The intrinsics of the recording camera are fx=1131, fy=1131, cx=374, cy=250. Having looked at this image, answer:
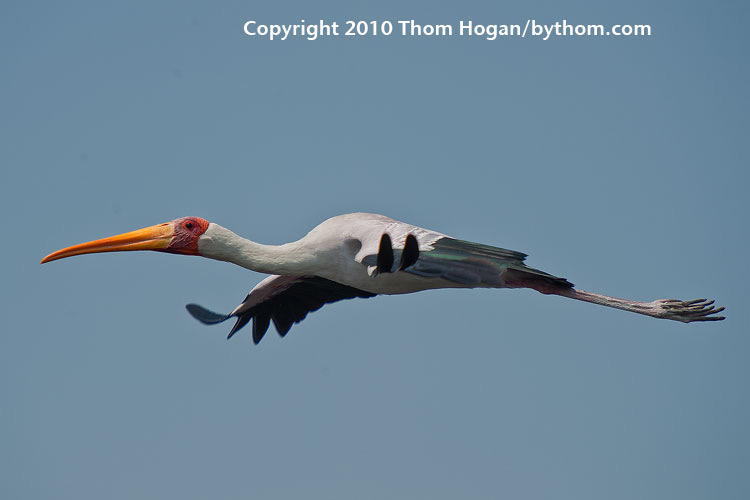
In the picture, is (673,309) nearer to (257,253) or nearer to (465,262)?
(465,262)

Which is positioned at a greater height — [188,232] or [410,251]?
[188,232]

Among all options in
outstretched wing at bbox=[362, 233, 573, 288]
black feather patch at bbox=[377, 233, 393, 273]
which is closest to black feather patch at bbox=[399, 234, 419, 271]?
outstretched wing at bbox=[362, 233, 573, 288]

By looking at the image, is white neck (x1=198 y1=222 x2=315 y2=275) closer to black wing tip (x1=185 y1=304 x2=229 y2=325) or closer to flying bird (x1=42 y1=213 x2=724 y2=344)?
flying bird (x1=42 y1=213 x2=724 y2=344)

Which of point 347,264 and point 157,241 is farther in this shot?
point 157,241

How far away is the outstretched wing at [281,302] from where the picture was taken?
17.5m

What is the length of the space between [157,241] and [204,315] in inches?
81.4

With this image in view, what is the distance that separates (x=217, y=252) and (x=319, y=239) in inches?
57.4

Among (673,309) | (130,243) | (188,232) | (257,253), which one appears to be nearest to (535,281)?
(673,309)

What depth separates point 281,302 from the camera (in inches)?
702

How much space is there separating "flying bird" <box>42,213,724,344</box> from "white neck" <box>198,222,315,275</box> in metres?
0.01

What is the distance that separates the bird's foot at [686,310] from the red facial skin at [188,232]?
675 centimetres

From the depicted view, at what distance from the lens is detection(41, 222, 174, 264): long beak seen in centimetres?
1552

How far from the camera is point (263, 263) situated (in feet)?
51.0

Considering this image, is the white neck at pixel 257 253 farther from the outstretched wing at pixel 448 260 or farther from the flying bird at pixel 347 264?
the outstretched wing at pixel 448 260
